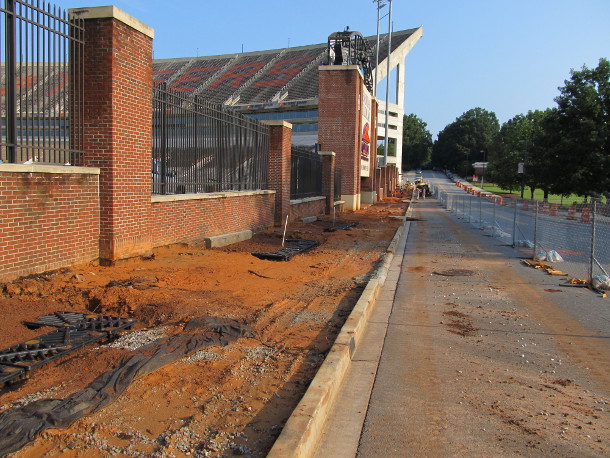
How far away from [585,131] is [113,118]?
35.4 metres

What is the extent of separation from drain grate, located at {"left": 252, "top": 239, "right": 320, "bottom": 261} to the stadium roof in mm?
53724

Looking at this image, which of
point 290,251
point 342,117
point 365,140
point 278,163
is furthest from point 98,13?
point 365,140

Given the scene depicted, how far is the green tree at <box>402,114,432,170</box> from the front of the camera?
153875mm

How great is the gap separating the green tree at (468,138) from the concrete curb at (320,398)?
135099mm

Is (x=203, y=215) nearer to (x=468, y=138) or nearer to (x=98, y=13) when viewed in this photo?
(x=98, y=13)

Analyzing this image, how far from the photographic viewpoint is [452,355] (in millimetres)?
5539

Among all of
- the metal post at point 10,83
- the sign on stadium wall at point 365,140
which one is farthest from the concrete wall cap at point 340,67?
the metal post at point 10,83

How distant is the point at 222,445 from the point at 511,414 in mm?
Answer: 2310

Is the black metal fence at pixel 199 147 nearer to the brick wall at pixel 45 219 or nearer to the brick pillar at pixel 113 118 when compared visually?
the brick pillar at pixel 113 118

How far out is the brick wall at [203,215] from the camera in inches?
407

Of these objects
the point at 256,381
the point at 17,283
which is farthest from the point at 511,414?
the point at 17,283

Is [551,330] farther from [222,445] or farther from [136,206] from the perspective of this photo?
[136,206]

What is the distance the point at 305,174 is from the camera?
2261 cm

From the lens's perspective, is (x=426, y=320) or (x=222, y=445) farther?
(x=426, y=320)
